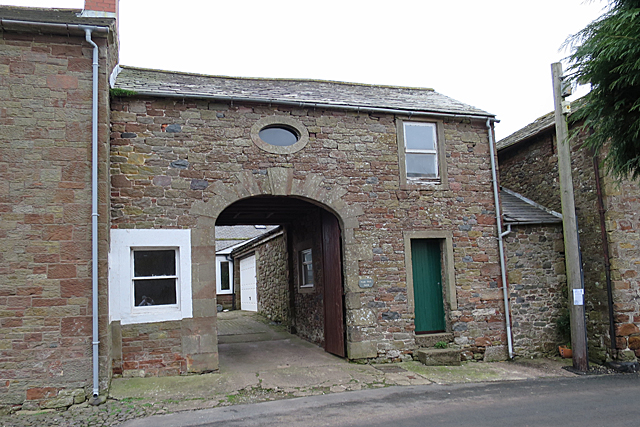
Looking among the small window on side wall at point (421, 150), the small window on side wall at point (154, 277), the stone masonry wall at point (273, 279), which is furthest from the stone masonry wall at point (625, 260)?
the small window on side wall at point (154, 277)

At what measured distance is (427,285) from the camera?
10.7m

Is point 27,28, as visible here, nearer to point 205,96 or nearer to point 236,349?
point 205,96

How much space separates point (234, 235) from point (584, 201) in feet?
63.6

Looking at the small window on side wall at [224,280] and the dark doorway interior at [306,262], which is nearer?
the dark doorway interior at [306,262]

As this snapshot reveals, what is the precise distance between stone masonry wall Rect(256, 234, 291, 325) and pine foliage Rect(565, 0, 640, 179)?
33.5ft

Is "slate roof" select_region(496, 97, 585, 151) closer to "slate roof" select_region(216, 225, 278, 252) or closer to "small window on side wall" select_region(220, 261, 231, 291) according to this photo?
"slate roof" select_region(216, 225, 278, 252)

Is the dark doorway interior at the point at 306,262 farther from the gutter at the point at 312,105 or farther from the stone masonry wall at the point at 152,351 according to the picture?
the stone masonry wall at the point at 152,351

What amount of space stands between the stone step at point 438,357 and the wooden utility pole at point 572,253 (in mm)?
2275

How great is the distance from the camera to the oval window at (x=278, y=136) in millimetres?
9930

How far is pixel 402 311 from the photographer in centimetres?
1011

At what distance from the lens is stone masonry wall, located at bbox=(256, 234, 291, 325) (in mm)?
15211

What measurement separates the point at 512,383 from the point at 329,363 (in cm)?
335

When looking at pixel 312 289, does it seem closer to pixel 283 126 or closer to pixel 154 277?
pixel 283 126

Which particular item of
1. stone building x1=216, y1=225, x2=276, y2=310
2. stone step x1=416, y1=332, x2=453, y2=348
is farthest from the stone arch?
stone building x1=216, y1=225, x2=276, y2=310
